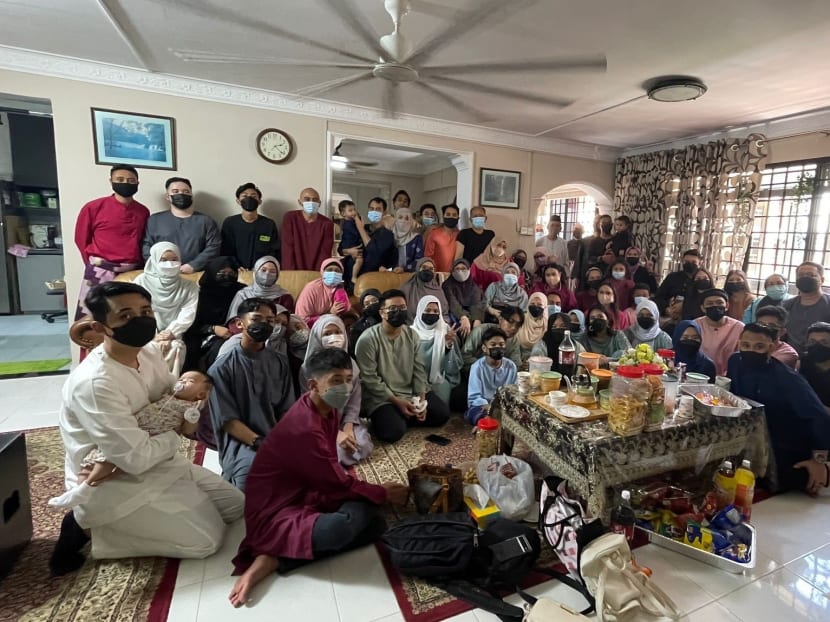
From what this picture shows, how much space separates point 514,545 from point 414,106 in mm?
4345

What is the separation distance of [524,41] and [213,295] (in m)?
3.14

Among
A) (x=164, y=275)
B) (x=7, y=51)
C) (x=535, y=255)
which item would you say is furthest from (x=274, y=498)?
(x=535, y=255)

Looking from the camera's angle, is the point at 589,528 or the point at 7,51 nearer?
the point at 589,528

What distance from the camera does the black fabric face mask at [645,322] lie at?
11.3ft

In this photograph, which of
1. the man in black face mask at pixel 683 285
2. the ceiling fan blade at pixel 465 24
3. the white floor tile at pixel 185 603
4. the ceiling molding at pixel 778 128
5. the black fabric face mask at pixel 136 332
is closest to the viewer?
the white floor tile at pixel 185 603

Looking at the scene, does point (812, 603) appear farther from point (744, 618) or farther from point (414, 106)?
point (414, 106)

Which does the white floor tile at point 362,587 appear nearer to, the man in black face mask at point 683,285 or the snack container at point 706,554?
the snack container at point 706,554

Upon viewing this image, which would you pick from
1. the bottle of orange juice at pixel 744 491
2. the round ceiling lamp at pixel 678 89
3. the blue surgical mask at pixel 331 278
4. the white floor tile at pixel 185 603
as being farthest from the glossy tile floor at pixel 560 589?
the round ceiling lamp at pixel 678 89

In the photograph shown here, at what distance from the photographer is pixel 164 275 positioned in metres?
3.30

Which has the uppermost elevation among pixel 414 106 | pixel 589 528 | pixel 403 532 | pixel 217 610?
pixel 414 106

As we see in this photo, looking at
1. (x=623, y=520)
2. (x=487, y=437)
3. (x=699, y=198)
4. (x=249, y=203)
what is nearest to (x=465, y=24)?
(x=249, y=203)

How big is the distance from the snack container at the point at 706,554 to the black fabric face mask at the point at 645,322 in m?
1.88

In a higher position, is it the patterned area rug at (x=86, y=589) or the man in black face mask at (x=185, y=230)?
the man in black face mask at (x=185, y=230)

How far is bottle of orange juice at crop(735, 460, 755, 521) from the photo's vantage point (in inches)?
75.3
